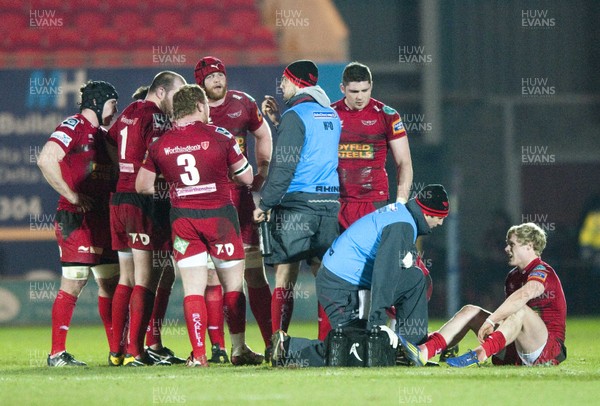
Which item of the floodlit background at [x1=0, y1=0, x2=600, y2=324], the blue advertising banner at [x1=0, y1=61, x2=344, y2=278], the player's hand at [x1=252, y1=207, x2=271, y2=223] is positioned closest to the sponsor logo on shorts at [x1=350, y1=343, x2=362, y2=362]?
the player's hand at [x1=252, y1=207, x2=271, y2=223]

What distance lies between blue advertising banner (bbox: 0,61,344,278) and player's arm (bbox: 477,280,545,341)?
21.5 ft

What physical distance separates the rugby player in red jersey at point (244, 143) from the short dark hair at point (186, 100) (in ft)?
2.76

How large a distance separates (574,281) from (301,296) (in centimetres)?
399

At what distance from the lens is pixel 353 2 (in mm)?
17703

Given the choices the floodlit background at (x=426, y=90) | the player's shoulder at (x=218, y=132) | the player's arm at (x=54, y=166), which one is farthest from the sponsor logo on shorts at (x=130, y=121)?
the floodlit background at (x=426, y=90)

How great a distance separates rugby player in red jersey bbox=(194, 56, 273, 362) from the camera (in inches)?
339

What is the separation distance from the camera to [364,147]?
904 cm

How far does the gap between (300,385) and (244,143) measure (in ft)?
9.35

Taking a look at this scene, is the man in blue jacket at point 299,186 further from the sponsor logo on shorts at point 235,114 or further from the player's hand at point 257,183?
the player's hand at point 257,183

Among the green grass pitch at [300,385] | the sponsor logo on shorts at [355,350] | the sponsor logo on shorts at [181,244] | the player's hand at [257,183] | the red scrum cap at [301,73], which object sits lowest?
the green grass pitch at [300,385]

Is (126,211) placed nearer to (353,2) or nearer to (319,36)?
(319,36)

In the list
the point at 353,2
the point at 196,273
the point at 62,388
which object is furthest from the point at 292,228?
the point at 353,2

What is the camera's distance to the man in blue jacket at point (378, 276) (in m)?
7.45

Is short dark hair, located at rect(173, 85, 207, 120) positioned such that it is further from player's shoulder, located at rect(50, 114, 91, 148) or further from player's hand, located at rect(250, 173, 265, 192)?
player's hand, located at rect(250, 173, 265, 192)
